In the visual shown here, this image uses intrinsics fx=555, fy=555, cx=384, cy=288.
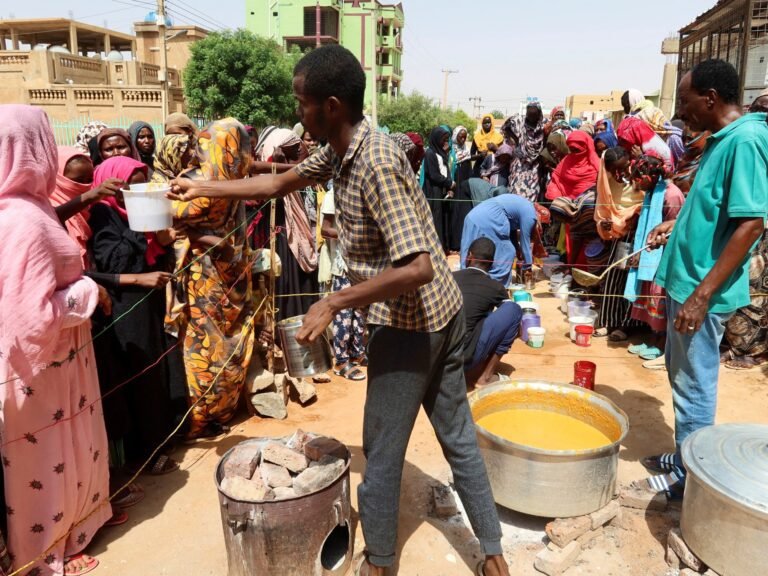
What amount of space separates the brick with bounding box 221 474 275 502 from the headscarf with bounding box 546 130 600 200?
5589 mm

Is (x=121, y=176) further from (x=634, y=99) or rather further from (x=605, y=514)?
(x=634, y=99)

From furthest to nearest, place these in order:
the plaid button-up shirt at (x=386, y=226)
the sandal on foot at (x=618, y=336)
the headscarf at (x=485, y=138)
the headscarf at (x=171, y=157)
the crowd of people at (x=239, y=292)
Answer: the headscarf at (x=485, y=138)
the sandal on foot at (x=618, y=336)
the headscarf at (x=171, y=157)
the crowd of people at (x=239, y=292)
the plaid button-up shirt at (x=386, y=226)

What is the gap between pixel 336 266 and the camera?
186 inches

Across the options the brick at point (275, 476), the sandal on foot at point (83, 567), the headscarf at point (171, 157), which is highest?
the headscarf at point (171, 157)

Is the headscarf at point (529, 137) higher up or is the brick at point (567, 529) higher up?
the headscarf at point (529, 137)

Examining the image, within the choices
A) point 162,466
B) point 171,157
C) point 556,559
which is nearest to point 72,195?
point 171,157

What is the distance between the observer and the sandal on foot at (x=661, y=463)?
3082 mm

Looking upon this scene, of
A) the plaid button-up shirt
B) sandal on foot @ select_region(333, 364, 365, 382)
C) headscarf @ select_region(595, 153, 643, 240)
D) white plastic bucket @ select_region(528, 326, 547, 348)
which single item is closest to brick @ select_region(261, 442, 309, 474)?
the plaid button-up shirt

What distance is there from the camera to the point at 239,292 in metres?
3.55

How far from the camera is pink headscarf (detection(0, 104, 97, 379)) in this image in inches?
77.2

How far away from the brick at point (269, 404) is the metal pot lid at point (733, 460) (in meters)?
2.59

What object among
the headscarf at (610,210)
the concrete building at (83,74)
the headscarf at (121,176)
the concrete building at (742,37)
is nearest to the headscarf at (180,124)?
the headscarf at (121,176)

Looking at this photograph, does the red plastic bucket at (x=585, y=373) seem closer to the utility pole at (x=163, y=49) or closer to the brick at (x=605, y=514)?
the brick at (x=605, y=514)

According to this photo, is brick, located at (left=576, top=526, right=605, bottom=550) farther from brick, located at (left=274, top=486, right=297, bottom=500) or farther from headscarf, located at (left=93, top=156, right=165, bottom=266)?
headscarf, located at (left=93, top=156, right=165, bottom=266)
